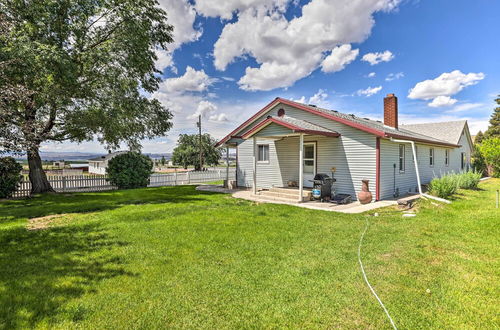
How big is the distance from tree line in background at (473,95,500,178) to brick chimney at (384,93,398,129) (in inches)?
510

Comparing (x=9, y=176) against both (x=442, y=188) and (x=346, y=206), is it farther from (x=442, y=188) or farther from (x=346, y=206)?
(x=442, y=188)

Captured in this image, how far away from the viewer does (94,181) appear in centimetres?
1548

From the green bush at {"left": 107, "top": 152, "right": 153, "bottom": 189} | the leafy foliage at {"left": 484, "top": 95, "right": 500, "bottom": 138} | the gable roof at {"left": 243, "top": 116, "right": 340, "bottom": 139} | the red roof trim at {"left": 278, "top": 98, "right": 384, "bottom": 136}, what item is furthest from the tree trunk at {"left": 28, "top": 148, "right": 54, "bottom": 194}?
the leafy foliage at {"left": 484, "top": 95, "right": 500, "bottom": 138}

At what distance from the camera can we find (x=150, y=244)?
5.22m

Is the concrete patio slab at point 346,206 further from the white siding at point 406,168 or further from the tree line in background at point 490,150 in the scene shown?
the tree line in background at point 490,150

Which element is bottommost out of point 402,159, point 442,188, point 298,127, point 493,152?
point 442,188

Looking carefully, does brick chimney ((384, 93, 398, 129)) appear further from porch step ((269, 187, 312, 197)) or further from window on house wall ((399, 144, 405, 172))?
porch step ((269, 187, 312, 197))

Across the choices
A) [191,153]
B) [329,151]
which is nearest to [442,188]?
[329,151]

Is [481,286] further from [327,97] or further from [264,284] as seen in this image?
[327,97]

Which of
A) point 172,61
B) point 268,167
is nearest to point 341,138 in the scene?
point 268,167

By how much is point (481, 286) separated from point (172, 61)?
19.9 meters

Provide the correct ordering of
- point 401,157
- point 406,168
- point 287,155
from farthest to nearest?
point 287,155, point 406,168, point 401,157

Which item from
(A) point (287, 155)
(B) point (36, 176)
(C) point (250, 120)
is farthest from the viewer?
(C) point (250, 120)

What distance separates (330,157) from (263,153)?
3935 mm
